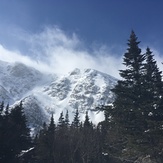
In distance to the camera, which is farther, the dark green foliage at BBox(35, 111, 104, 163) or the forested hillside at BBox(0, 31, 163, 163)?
the dark green foliage at BBox(35, 111, 104, 163)

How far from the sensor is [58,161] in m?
48.1

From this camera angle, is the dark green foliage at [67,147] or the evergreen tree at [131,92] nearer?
the evergreen tree at [131,92]

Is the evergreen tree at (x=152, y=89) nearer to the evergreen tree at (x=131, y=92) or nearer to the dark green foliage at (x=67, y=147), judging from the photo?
the evergreen tree at (x=131, y=92)

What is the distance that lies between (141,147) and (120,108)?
14.6 feet

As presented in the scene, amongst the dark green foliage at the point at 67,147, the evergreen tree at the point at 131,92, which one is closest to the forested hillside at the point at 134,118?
the evergreen tree at the point at 131,92

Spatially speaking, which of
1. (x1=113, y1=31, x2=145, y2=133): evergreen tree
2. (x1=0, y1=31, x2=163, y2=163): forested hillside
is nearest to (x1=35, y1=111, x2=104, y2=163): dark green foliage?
(x1=0, y1=31, x2=163, y2=163): forested hillside

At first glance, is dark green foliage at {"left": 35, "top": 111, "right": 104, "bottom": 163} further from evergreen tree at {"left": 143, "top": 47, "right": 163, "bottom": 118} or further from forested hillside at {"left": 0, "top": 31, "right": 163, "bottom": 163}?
evergreen tree at {"left": 143, "top": 47, "right": 163, "bottom": 118}

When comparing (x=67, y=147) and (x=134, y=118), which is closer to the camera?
(x=134, y=118)

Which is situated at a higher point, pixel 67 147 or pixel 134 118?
pixel 67 147

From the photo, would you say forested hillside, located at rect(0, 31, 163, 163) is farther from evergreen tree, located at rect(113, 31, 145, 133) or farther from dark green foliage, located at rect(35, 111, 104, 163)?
dark green foliage, located at rect(35, 111, 104, 163)

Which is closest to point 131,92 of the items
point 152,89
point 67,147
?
point 152,89

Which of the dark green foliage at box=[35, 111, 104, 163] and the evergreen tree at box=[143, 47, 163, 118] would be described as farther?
the dark green foliage at box=[35, 111, 104, 163]

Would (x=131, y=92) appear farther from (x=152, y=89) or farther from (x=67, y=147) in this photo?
(x=67, y=147)

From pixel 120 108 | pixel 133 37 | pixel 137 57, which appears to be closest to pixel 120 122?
pixel 120 108
